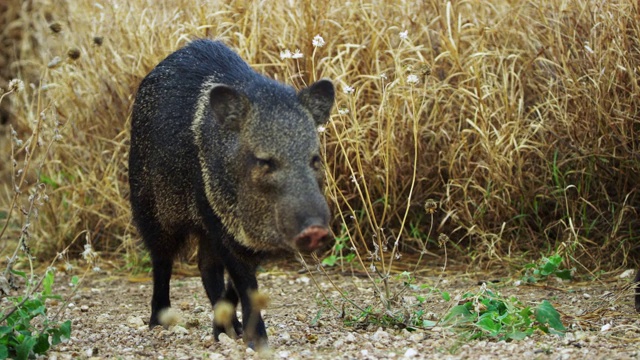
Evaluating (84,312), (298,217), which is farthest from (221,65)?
(84,312)

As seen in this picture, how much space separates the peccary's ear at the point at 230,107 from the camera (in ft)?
12.0

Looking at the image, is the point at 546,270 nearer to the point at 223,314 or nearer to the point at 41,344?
the point at 223,314

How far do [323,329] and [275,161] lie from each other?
0.90 metres

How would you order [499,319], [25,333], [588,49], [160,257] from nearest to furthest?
1. [25,333]
2. [499,319]
3. [160,257]
4. [588,49]

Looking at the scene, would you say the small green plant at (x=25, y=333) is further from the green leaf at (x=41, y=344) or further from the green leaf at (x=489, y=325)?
the green leaf at (x=489, y=325)

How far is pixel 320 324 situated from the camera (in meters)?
4.17

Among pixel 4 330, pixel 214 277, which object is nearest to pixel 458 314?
pixel 214 277

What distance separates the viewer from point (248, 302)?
3719 mm

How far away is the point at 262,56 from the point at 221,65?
177 cm

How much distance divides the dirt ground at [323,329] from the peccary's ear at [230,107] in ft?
2.78

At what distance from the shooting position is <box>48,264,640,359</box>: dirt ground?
3.57 m

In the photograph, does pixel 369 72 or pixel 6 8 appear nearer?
pixel 369 72

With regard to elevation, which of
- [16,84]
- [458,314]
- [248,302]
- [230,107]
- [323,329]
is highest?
[16,84]

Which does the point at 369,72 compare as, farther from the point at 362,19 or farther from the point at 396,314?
the point at 396,314
